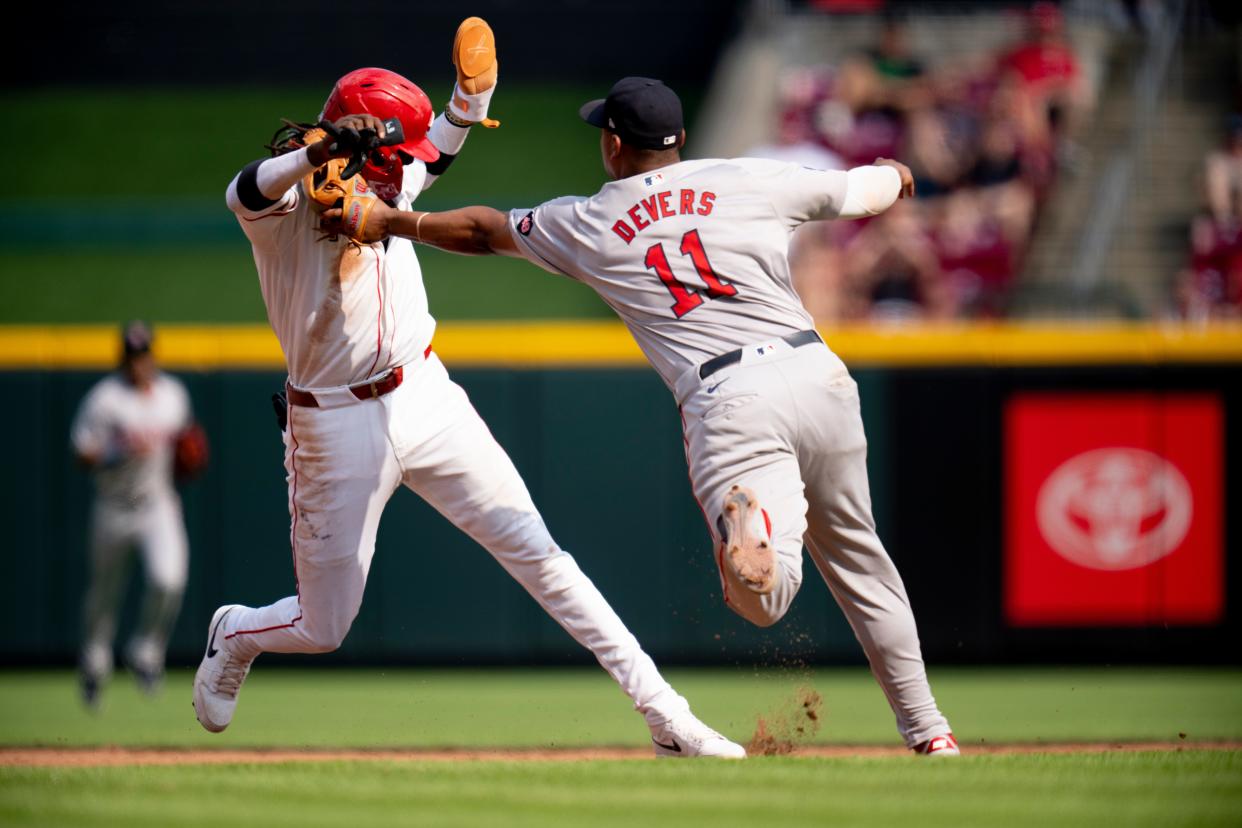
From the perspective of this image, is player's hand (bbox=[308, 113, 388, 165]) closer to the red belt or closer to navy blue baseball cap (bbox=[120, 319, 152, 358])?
the red belt

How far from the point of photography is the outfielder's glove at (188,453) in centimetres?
899

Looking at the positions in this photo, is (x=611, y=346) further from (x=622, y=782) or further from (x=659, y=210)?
(x=622, y=782)

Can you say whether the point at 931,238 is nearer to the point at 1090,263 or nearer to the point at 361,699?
the point at 1090,263

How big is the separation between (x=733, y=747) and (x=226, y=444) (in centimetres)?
511

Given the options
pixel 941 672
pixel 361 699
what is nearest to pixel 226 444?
pixel 361 699

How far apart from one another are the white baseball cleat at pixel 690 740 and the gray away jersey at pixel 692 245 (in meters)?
1.12

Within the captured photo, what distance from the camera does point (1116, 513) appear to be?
9266 mm

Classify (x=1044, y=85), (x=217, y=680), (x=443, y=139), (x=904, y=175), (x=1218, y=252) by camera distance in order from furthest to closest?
(x=1044, y=85) < (x=1218, y=252) < (x=443, y=139) < (x=217, y=680) < (x=904, y=175)

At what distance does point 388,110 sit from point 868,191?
4.94ft

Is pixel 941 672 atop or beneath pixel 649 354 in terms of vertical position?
beneath

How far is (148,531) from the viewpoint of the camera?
8922 millimetres

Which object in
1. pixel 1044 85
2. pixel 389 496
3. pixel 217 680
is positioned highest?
pixel 1044 85

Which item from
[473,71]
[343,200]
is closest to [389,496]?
[343,200]

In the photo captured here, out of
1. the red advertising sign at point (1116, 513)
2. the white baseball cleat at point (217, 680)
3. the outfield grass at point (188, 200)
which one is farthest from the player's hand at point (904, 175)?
the outfield grass at point (188, 200)
